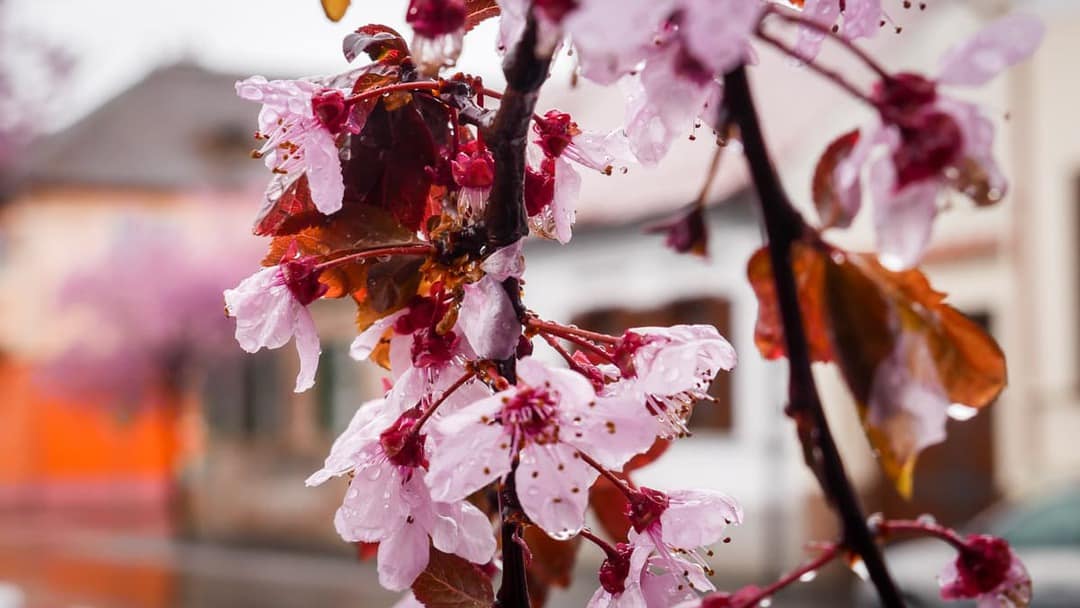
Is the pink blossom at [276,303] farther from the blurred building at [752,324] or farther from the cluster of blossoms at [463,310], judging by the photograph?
the blurred building at [752,324]

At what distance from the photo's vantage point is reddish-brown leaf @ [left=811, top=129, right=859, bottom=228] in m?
0.44

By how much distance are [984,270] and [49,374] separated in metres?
13.5

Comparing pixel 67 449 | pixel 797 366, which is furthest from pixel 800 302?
pixel 67 449

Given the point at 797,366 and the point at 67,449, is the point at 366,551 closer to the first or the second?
the point at 797,366

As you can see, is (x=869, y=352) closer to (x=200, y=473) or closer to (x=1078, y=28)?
(x=1078, y=28)

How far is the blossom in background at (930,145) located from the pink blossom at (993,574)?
0.55 feet

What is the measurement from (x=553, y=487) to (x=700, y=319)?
8.41m

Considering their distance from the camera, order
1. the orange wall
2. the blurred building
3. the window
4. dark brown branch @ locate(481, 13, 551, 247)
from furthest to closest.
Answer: the orange wall
the window
the blurred building
dark brown branch @ locate(481, 13, 551, 247)

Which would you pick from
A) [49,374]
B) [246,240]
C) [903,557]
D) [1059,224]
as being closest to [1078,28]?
[1059,224]

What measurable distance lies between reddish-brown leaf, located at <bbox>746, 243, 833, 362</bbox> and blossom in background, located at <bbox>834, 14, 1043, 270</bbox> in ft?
0.10

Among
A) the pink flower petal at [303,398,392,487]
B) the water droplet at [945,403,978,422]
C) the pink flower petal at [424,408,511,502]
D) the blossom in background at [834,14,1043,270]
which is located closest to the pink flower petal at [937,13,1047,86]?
the blossom in background at [834,14,1043,270]

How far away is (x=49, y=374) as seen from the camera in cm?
1769

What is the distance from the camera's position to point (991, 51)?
15.7 inches

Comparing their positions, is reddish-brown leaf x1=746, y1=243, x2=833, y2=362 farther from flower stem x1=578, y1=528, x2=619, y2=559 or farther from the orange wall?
the orange wall
